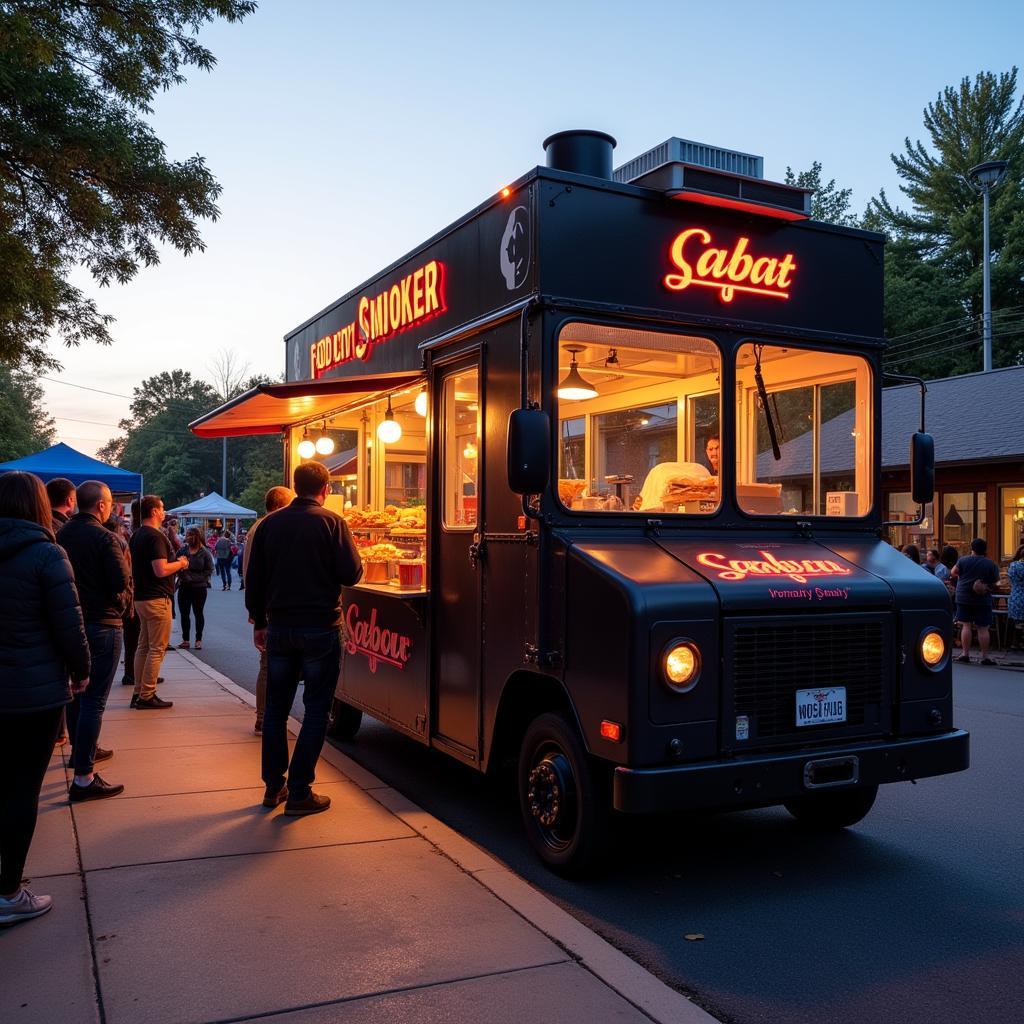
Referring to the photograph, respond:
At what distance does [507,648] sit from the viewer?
5223 mm

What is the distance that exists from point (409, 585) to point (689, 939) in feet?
9.97

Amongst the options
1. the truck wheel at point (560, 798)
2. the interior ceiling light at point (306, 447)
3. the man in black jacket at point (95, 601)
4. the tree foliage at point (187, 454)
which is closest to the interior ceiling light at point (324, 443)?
Result: the interior ceiling light at point (306, 447)

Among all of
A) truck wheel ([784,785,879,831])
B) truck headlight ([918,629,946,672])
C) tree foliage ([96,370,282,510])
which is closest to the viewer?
truck headlight ([918,629,946,672])

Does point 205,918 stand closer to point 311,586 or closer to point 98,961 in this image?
point 98,961

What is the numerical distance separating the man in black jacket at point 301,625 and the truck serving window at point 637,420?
1.55 meters

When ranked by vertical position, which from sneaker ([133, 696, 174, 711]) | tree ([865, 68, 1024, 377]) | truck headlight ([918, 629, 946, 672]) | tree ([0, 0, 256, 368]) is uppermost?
tree ([865, 68, 1024, 377])

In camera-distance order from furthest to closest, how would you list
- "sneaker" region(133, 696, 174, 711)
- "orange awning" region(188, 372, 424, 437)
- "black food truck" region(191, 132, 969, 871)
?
"sneaker" region(133, 696, 174, 711)
"orange awning" region(188, 372, 424, 437)
"black food truck" region(191, 132, 969, 871)

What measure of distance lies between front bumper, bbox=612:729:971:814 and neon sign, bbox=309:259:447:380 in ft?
10.8

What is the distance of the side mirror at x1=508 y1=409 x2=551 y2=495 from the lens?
4520mm

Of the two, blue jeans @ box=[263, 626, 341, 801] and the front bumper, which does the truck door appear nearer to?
blue jeans @ box=[263, 626, 341, 801]

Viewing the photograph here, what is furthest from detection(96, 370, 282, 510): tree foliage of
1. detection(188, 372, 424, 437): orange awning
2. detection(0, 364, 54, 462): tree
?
detection(188, 372, 424, 437): orange awning

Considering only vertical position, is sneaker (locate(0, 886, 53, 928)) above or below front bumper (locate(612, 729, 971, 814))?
below

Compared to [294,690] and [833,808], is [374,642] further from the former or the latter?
[833,808]

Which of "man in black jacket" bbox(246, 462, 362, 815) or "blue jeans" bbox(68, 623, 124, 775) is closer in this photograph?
"man in black jacket" bbox(246, 462, 362, 815)
